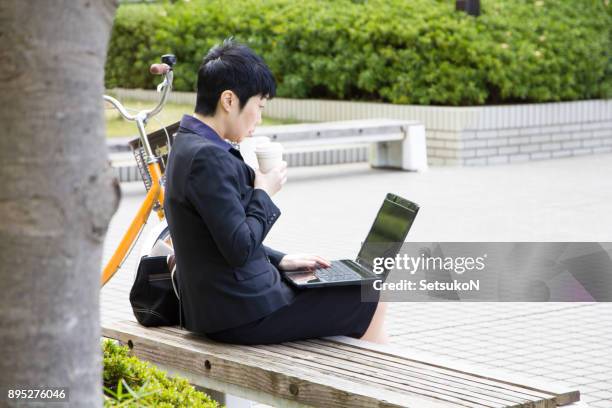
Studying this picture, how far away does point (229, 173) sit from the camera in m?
3.55

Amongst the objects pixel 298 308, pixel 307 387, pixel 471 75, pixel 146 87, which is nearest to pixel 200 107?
pixel 298 308

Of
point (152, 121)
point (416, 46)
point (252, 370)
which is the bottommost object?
point (252, 370)

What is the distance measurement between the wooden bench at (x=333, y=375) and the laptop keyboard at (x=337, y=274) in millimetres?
199

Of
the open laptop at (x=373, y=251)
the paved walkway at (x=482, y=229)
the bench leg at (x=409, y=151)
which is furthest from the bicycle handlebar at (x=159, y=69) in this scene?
the bench leg at (x=409, y=151)

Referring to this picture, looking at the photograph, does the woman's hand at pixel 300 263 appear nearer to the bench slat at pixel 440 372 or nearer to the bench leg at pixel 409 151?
the bench slat at pixel 440 372

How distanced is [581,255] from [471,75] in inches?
242

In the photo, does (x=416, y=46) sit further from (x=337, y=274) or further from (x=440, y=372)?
(x=440, y=372)

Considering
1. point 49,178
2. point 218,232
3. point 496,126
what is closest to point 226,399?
point 218,232

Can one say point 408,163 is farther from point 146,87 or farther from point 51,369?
point 51,369

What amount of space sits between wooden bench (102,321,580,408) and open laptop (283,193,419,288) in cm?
20

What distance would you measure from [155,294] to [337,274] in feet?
2.05

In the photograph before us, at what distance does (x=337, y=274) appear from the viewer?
3898 mm

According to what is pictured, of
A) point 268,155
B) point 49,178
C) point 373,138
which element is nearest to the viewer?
point 49,178

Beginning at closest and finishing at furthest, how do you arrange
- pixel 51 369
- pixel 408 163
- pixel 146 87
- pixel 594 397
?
1. pixel 51 369
2. pixel 594 397
3. pixel 408 163
4. pixel 146 87
